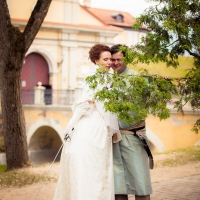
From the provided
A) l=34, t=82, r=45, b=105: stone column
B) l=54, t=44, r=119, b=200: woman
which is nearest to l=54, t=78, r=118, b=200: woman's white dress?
l=54, t=44, r=119, b=200: woman

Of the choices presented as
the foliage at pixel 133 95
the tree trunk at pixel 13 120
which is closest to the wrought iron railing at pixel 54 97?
the tree trunk at pixel 13 120

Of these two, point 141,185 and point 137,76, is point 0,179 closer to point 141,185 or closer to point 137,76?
point 141,185

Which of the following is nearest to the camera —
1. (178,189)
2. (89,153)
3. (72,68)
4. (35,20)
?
(89,153)

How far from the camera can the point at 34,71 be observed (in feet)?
82.4

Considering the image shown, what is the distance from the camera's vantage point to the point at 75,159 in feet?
15.3

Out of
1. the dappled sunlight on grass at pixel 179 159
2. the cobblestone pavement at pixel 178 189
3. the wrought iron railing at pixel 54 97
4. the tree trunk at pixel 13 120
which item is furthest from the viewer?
the wrought iron railing at pixel 54 97

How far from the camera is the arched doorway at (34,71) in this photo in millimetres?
24828

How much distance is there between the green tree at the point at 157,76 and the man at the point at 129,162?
44 centimetres

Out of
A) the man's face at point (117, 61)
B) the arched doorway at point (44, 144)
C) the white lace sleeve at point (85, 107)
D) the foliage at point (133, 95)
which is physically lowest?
the arched doorway at point (44, 144)

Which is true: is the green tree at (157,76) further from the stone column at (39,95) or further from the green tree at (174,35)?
the stone column at (39,95)

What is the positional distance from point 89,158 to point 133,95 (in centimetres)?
101

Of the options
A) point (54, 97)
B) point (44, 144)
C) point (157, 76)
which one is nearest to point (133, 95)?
point (157, 76)

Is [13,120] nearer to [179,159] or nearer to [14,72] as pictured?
[14,72]

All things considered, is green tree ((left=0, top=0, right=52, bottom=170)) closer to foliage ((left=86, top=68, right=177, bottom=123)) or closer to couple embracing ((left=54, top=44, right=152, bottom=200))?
couple embracing ((left=54, top=44, right=152, bottom=200))
